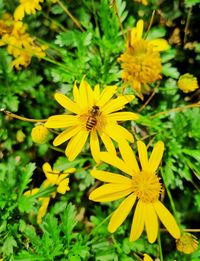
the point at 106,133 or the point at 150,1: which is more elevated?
the point at 150,1

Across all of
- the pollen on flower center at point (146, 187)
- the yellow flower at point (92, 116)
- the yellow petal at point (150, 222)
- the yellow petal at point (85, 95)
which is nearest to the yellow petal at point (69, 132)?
the yellow flower at point (92, 116)

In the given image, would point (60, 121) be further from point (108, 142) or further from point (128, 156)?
point (128, 156)

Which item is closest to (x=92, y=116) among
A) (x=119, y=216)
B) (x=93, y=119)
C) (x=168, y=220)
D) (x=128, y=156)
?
(x=93, y=119)

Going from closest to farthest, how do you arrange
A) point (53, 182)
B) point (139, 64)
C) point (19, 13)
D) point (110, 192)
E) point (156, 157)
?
point (110, 192)
point (156, 157)
point (139, 64)
point (53, 182)
point (19, 13)

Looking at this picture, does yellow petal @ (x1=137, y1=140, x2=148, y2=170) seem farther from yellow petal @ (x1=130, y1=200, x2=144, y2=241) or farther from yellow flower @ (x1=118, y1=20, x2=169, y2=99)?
yellow flower @ (x1=118, y1=20, x2=169, y2=99)

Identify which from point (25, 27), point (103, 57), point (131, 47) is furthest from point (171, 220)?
point (25, 27)

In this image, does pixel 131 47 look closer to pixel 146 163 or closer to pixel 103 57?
pixel 103 57
